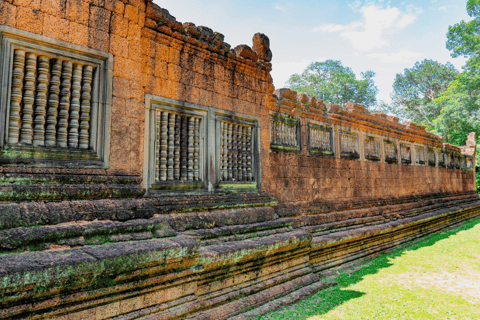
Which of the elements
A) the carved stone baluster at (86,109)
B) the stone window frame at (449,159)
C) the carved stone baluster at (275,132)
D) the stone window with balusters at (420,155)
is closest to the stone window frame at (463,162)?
the stone window frame at (449,159)

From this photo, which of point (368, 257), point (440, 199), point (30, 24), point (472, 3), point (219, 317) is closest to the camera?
point (30, 24)

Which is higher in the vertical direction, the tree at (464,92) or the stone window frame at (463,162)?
the tree at (464,92)

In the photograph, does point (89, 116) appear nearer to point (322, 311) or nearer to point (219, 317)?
point (219, 317)

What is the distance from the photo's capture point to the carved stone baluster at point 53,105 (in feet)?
9.72

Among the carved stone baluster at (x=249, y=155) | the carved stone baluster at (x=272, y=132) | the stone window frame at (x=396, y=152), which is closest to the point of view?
the carved stone baluster at (x=249, y=155)

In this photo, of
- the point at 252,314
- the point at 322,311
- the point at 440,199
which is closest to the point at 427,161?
the point at 440,199

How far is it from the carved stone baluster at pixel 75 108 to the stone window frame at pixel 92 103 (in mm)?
91

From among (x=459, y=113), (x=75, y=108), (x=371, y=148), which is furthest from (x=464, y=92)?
(x=75, y=108)

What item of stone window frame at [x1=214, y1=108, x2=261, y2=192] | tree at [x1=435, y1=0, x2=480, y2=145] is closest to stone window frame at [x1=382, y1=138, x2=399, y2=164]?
stone window frame at [x1=214, y1=108, x2=261, y2=192]

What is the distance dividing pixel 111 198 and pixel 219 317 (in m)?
1.72

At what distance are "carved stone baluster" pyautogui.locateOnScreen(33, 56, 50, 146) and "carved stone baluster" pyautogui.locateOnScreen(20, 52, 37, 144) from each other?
42 millimetres

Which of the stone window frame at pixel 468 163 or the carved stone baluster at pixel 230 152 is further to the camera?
the stone window frame at pixel 468 163

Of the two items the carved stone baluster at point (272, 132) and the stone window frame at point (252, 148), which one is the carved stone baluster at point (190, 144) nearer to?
the stone window frame at point (252, 148)

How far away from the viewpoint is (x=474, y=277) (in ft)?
18.0
